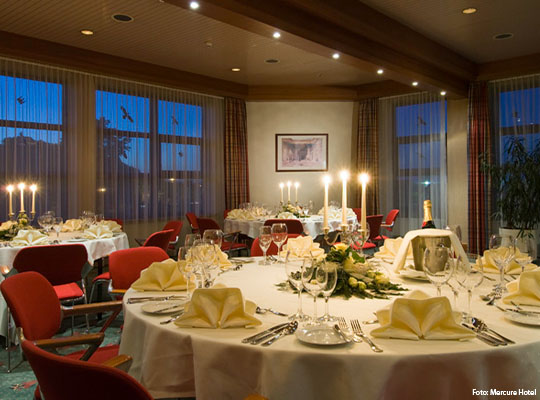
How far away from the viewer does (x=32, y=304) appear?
1.93 meters

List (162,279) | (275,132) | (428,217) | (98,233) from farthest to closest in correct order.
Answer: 1. (275,132)
2. (98,233)
3. (428,217)
4. (162,279)

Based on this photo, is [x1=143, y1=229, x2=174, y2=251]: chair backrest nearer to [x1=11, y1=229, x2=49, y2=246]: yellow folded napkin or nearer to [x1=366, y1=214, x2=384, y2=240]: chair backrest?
[x1=11, y1=229, x2=49, y2=246]: yellow folded napkin

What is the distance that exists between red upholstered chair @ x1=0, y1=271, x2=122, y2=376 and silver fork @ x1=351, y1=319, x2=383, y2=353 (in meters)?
1.00

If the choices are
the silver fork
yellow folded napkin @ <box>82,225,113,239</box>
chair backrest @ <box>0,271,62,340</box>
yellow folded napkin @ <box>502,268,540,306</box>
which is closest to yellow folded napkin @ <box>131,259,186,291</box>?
chair backrest @ <box>0,271,62,340</box>

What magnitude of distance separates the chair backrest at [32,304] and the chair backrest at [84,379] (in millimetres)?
779

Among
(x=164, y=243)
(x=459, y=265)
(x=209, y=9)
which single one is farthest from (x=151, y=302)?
(x=209, y=9)

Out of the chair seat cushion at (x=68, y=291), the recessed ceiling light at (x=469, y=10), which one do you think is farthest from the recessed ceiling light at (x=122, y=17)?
the recessed ceiling light at (x=469, y=10)

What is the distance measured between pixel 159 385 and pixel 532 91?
323 inches

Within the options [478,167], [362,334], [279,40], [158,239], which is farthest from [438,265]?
[478,167]

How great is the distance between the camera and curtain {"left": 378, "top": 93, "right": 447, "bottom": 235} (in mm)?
8664

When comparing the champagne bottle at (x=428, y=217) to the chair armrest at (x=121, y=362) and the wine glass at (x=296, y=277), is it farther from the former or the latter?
the chair armrest at (x=121, y=362)

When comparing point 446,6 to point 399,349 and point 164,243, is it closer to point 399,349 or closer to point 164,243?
point 164,243

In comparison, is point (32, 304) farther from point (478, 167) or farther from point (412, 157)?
point (412, 157)

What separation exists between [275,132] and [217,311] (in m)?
8.17
